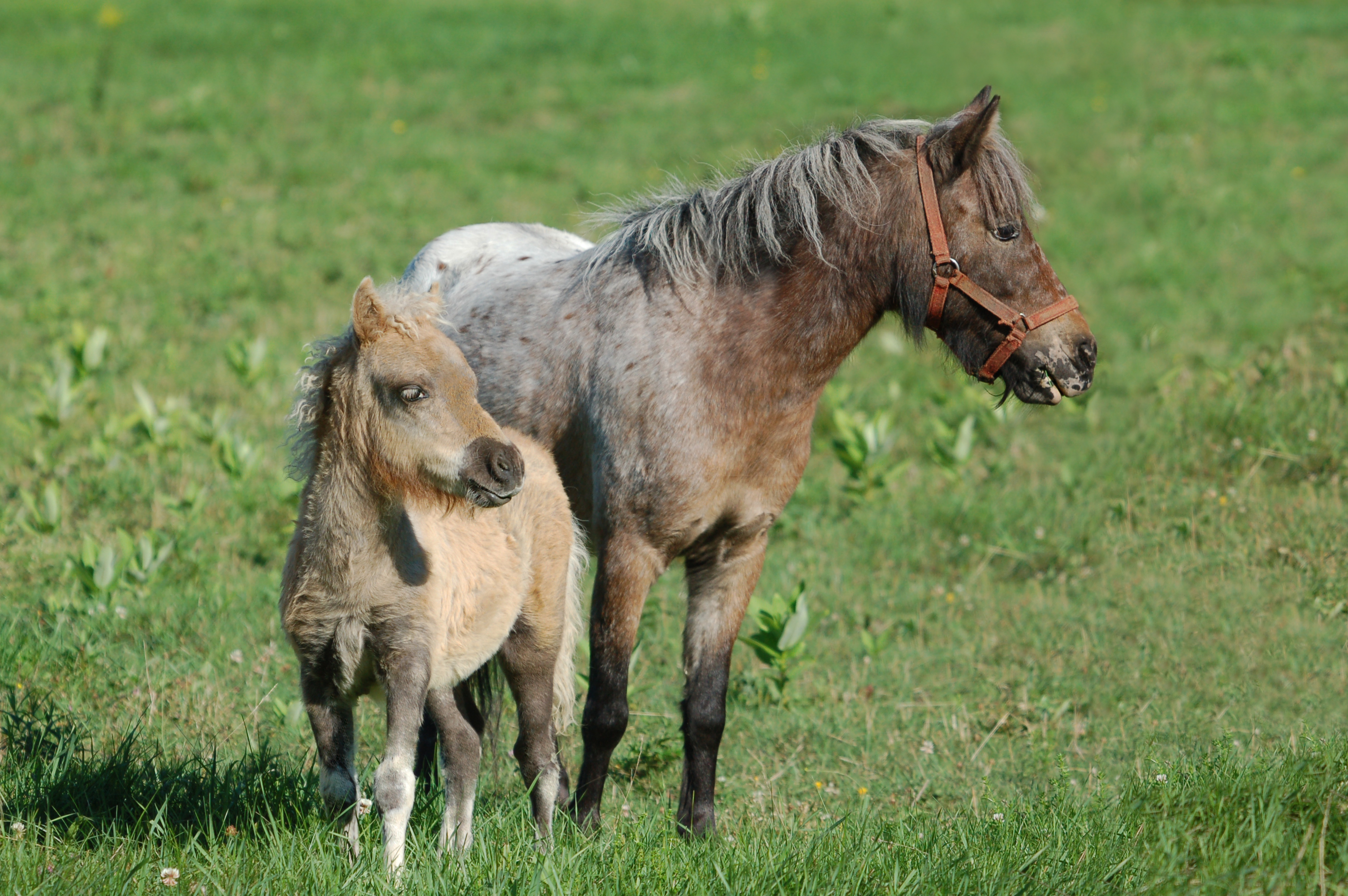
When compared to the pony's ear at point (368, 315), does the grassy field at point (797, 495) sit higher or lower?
lower

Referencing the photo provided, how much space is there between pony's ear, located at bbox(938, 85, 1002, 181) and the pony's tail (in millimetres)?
1952

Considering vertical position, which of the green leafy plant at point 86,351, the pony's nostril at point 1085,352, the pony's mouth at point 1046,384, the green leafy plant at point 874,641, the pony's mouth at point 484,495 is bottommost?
the green leafy plant at point 874,641

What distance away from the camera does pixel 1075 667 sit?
588 cm

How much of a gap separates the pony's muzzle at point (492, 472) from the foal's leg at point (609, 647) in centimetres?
105

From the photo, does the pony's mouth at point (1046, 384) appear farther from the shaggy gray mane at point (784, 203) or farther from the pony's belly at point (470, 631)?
the pony's belly at point (470, 631)

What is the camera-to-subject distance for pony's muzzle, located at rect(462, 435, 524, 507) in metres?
3.41

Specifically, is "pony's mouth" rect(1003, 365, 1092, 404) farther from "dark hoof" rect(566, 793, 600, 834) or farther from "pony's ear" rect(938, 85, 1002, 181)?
"dark hoof" rect(566, 793, 600, 834)

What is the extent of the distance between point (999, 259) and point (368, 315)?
2.25 m

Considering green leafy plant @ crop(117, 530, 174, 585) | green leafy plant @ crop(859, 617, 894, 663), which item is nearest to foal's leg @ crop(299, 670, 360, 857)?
green leafy plant @ crop(117, 530, 174, 585)

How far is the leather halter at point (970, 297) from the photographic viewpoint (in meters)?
4.21

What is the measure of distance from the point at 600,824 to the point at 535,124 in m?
13.2

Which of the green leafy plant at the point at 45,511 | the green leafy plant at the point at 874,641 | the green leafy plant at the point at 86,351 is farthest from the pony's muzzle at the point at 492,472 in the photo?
the green leafy plant at the point at 86,351

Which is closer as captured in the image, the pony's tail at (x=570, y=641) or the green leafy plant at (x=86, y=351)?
the pony's tail at (x=570, y=641)

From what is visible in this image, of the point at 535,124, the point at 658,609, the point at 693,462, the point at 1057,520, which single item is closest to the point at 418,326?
the point at 693,462
